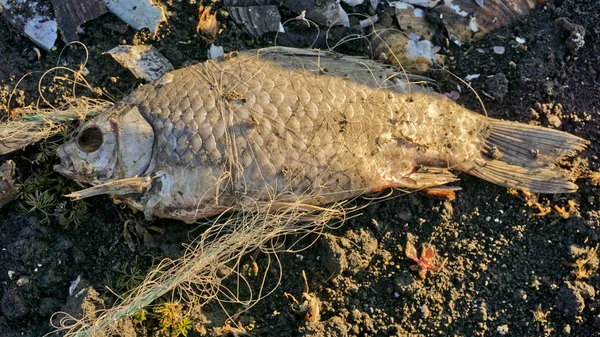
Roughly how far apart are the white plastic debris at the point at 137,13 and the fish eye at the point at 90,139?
92 cm

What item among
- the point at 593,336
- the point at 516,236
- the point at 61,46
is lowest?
the point at 593,336

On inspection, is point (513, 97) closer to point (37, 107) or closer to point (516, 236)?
point (516, 236)

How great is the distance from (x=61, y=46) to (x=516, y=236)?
3540 mm

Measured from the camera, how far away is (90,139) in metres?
3.63

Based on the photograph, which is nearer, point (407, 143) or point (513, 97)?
point (407, 143)

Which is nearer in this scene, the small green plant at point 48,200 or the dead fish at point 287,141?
the dead fish at point 287,141

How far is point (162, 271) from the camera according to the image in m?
3.69

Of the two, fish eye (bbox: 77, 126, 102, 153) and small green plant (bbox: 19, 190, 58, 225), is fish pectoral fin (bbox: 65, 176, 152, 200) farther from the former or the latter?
small green plant (bbox: 19, 190, 58, 225)

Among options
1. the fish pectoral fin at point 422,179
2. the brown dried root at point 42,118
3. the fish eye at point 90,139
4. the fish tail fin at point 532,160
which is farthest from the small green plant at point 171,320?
the fish tail fin at point 532,160

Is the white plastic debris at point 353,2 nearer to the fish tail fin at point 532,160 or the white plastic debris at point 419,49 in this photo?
the white plastic debris at point 419,49

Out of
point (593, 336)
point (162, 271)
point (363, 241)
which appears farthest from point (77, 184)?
point (593, 336)

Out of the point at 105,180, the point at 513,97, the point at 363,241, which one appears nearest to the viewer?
the point at 105,180

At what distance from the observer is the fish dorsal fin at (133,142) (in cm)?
346

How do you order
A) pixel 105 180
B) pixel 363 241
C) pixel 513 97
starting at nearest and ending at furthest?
pixel 105 180, pixel 363 241, pixel 513 97
